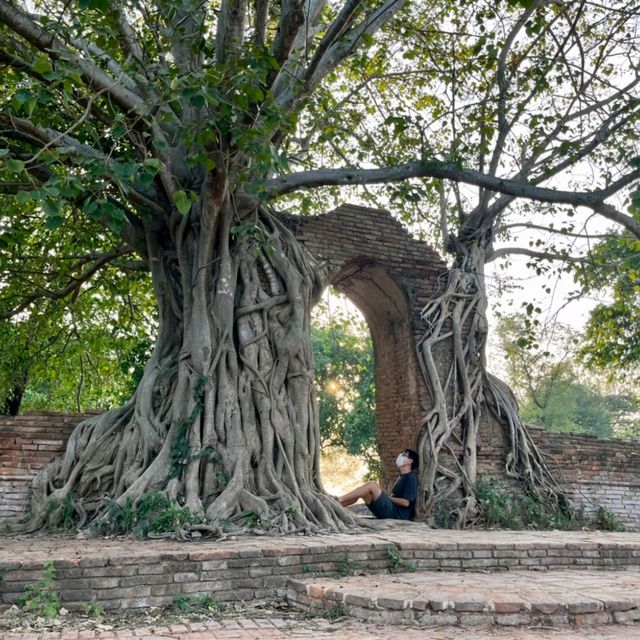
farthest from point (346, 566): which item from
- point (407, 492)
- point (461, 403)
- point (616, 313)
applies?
point (616, 313)

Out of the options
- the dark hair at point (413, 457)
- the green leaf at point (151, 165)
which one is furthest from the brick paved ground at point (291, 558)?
the green leaf at point (151, 165)

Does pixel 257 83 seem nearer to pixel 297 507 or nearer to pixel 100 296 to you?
pixel 297 507

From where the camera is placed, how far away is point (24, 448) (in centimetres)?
666

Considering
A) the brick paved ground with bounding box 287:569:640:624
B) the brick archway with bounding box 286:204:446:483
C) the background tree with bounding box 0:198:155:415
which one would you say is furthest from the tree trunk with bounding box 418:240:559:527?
the background tree with bounding box 0:198:155:415

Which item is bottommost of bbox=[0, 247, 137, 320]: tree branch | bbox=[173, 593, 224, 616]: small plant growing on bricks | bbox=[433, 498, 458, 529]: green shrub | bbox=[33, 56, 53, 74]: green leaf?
bbox=[173, 593, 224, 616]: small plant growing on bricks

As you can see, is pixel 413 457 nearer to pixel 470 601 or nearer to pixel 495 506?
pixel 495 506

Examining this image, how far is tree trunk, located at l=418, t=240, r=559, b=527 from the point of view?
819cm

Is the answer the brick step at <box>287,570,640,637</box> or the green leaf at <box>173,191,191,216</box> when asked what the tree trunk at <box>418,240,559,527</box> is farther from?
the green leaf at <box>173,191,191,216</box>

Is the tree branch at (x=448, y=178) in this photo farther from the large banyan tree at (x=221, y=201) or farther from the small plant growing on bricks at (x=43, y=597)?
the small plant growing on bricks at (x=43, y=597)

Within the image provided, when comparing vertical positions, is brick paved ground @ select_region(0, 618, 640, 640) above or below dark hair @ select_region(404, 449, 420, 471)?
below

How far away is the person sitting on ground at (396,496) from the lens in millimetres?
7508

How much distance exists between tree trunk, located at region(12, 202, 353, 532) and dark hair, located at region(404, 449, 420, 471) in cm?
165

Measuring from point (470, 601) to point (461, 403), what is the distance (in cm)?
527

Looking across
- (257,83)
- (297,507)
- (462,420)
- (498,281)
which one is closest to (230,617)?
(297,507)
